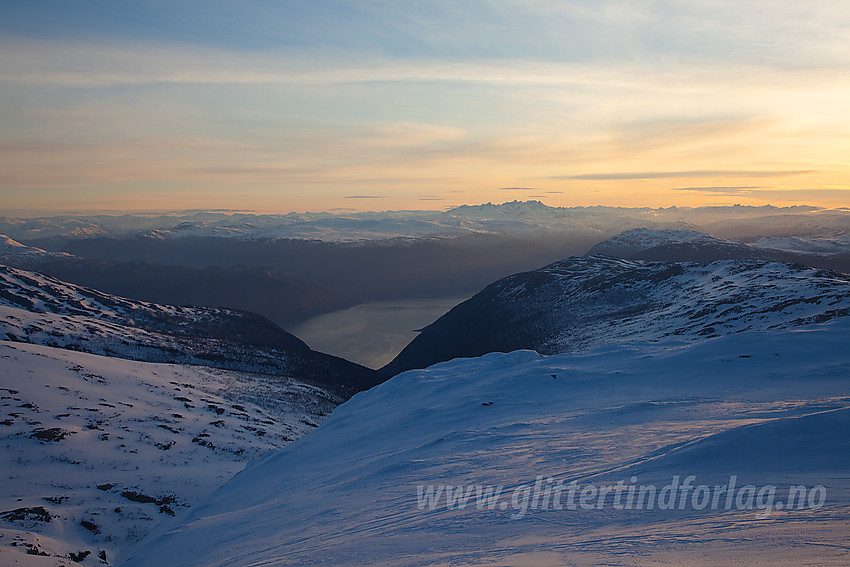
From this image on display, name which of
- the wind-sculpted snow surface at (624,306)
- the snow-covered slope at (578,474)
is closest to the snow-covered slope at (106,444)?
the snow-covered slope at (578,474)

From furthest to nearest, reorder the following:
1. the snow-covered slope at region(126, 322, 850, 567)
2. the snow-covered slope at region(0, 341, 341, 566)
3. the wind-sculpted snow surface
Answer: the wind-sculpted snow surface
the snow-covered slope at region(0, 341, 341, 566)
the snow-covered slope at region(126, 322, 850, 567)

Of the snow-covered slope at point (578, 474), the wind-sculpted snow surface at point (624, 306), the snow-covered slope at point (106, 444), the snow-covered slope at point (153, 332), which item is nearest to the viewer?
the snow-covered slope at point (578, 474)

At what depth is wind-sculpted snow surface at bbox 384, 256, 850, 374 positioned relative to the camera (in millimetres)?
57500

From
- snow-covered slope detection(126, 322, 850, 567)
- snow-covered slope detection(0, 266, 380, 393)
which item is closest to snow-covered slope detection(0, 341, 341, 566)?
snow-covered slope detection(126, 322, 850, 567)

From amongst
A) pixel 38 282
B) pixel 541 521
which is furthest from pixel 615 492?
pixel 38 282

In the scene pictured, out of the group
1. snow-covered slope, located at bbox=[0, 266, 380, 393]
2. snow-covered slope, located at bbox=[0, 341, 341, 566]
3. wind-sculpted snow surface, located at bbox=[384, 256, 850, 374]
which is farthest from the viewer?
snow-covered slope, located at bbox=[0, 266, 380, 393]

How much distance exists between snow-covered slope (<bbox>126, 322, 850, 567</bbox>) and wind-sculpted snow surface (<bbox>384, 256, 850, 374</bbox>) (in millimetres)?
29800

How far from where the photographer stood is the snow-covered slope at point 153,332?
94188mm

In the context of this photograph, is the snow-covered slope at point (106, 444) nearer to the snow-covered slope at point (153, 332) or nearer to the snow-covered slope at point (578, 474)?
the snow-covered slope at point (578, 474)

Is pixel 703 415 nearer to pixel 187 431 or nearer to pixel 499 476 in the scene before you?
pixel 499 476

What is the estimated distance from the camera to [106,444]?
125 feet

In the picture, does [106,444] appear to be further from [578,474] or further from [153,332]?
[153,332]

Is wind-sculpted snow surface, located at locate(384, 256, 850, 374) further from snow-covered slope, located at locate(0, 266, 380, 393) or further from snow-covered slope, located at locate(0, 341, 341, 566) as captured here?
snow-covered slope, located at locate(0, 341, 341, 566)

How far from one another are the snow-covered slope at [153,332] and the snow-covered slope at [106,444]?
30002mm
